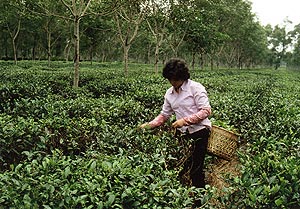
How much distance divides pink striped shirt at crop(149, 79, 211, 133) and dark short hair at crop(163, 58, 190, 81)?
177 mm

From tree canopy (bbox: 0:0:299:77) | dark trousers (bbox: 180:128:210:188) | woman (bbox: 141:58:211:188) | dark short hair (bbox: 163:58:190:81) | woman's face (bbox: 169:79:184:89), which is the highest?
tree canopy (bbox: 0:0:299:77)

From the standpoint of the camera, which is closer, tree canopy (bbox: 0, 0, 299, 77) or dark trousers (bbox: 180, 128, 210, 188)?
dark trousers (bbox: 180, 128, 210, 188)

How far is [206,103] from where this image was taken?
3.50m

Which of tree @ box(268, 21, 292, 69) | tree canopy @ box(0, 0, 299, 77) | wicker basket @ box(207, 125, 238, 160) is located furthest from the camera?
tree @ box(268, 21, 292, 69)

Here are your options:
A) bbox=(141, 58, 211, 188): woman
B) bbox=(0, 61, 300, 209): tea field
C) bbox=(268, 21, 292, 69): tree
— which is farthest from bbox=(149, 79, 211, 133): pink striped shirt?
bbox=(268, 21, 292, 69): tree

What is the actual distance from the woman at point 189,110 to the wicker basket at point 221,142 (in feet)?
0.22

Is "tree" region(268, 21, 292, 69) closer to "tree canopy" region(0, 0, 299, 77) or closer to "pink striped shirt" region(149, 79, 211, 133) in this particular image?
"tree canopy" region(0, 0, 299, 77)

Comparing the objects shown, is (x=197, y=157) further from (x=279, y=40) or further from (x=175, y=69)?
(x=279, y=40)

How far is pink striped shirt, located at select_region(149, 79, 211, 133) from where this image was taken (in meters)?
3.44

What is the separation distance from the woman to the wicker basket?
7cm

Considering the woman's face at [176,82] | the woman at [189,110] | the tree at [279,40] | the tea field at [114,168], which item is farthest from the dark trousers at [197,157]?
the tree at [279,40]

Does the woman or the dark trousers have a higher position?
the woman

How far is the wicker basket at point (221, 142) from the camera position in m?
3.68

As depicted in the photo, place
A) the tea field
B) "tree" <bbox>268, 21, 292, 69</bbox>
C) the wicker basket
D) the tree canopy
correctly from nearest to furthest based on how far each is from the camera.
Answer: the tea field < the wicker basket < the tree canopy < "tree" <bbox>268, 21, 292, 69</bbox>
